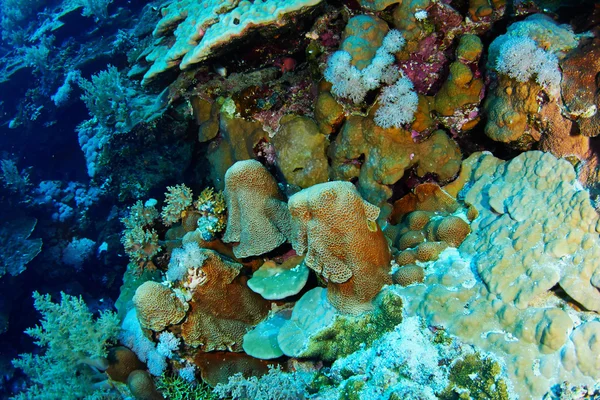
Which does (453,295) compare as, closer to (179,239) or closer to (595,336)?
(595,336)

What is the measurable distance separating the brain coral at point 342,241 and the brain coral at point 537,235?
2.69 feet

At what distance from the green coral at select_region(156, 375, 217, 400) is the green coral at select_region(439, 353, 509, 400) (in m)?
2.37

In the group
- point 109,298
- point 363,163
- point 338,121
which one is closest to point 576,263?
point 363,163

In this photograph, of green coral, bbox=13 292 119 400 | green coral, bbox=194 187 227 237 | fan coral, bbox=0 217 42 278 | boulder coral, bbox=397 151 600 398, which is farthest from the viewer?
fan coral, bbox=0 217 42 278

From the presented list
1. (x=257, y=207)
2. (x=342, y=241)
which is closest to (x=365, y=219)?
(x=342, y=241)

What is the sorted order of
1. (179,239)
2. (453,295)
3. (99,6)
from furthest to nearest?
1. (99,6)
2. (179,239)
3. (453,295)

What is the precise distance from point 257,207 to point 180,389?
202 centimetres

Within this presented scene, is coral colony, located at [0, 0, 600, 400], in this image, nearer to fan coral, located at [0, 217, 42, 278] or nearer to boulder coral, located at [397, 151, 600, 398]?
boulder coral, located at [397, 151, 600, 398]

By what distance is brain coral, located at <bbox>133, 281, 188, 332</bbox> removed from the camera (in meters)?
3.34

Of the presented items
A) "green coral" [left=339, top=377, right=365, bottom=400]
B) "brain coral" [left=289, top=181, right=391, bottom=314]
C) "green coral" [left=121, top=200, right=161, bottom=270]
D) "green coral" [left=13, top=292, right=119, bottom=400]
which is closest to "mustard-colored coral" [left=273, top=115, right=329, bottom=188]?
"brain coral" [left=289, top=181, right=391, bottom=314]

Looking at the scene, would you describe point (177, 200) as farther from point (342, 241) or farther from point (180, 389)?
point (342, 241)

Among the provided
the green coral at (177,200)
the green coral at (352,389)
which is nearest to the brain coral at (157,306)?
the green coral at (177,200)

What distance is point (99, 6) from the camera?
34.0ft

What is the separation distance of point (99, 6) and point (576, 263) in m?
12.5
